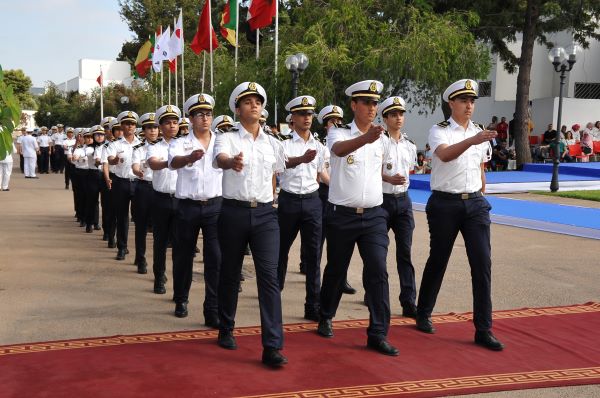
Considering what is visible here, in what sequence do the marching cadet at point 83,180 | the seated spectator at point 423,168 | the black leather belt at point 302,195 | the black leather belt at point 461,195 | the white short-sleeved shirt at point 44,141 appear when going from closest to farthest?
the black leather belt at point 461,195 → the black leather belt at point 302,195 → the marching cadet at point 83,180 → the seated spectator at point 423,168 → the white short-sleeved shirt at point 44,141

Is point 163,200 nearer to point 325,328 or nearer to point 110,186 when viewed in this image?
point 325,328

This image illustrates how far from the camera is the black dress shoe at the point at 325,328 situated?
6.28 metres

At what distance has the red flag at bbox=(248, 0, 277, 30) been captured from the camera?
69.7ft

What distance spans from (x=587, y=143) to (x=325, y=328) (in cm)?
2469

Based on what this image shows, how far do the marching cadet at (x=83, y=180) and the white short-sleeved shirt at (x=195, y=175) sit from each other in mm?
6329

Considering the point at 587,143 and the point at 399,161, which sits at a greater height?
the point at 587,143

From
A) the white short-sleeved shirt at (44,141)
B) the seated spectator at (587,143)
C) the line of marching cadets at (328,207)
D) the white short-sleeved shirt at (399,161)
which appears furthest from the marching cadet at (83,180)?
the seated spectator at (587,143)

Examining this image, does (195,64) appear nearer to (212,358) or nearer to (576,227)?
(576,227)

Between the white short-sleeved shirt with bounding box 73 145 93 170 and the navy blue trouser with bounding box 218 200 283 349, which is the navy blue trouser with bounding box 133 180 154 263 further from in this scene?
the white short-sleeved shirt with bounding box 73 145 93 170

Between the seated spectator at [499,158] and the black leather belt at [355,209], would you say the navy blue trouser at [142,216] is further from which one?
the seated spectator at [499,158]

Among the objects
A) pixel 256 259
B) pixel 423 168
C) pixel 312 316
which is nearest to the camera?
pixel 256 259

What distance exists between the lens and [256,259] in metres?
5.73

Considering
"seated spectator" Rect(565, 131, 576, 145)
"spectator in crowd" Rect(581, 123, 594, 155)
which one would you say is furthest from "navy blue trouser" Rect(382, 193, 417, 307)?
"spectator in crowd" Rect(581, 123, 594, 155)

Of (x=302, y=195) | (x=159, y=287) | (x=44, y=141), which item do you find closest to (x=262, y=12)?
(x=44, y=141)
